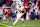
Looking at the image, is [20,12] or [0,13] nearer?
[20,12]

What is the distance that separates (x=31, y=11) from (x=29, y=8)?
0.28 metres

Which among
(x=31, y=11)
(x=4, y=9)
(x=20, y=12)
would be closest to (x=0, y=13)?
(x=4, y=9)

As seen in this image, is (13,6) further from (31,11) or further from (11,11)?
(31,11)

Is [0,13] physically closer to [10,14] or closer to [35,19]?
[10,14]

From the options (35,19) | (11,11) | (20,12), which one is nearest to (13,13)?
(11,11)

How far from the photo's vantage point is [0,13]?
794cm

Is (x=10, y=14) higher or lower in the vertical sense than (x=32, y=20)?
higher

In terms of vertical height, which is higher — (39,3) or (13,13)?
(39,3)

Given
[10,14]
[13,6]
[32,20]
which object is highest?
[13,6]

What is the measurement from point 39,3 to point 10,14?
2382 millimetres

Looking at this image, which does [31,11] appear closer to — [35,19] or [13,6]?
[35,19]

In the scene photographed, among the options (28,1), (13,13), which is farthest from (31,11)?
(13,13)

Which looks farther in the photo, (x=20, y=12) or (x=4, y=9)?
(x=4, y=9)

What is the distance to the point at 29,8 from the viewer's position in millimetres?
8031
